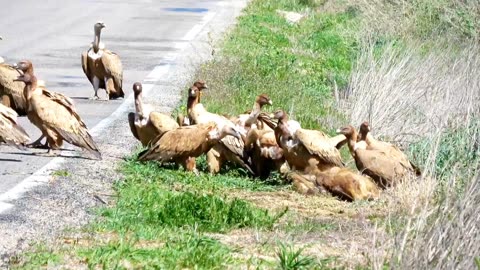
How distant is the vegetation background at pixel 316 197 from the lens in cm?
802

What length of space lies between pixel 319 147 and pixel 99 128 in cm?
283

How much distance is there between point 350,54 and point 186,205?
47.1 feet

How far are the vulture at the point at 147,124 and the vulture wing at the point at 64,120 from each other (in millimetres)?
852

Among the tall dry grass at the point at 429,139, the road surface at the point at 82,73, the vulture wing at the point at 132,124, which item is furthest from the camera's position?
the vulture wing at the point at 132,124

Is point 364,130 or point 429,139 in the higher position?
point 364,130

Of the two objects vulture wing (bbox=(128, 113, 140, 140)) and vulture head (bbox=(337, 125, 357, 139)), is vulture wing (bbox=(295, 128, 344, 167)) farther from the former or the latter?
vulture wing (bbox=(128, 113, 140, 140))

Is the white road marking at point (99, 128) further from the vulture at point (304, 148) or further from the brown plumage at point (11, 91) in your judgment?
the vulture at point (304, 148)

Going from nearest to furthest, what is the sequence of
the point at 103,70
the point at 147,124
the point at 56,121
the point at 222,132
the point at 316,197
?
the point at 316,197
the point at 56,121
the point at 222,132
the point at 147,124
the point at 103,70

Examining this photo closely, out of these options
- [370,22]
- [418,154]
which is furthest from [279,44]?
Answer: [418,154]

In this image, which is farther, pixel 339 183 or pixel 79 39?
pixel 79 39

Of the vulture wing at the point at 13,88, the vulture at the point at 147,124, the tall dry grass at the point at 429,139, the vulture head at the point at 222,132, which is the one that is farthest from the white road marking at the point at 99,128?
the tall dry grass at the point at 429,139

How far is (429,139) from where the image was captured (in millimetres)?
14047

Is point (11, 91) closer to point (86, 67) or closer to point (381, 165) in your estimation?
point (86, 67)

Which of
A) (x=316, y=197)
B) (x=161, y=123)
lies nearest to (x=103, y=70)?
(x=161, y=123)
